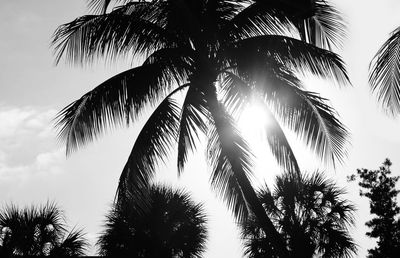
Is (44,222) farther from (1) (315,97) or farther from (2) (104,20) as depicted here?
(1) (315,97)

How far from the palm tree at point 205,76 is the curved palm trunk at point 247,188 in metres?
0.02

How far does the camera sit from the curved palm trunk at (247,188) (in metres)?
7.16

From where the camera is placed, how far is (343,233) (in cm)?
1178

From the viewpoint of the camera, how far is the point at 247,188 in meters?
7.54

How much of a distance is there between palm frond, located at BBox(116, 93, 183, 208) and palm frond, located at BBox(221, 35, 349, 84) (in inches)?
A: 68.9

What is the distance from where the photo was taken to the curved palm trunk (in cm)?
716

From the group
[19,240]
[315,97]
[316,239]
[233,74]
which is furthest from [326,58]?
[19,240]

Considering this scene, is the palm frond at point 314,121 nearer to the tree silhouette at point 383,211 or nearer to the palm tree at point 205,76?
the palm tree at point 205,76

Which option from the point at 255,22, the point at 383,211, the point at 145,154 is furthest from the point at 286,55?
the point at 383,211

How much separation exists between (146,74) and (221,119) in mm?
1662

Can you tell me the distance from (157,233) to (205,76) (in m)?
6.30

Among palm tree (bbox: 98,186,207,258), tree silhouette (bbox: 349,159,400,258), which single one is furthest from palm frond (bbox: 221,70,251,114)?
tree silhouette (bbox: 349,159,400,258)

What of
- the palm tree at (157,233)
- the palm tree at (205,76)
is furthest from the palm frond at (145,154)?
the palm tree at (157,233)

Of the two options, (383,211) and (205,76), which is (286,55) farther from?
(383,211)
